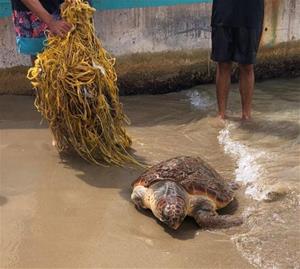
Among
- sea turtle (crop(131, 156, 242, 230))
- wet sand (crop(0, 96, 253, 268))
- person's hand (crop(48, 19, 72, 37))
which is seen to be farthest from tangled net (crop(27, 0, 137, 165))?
sea turtle (crop(131, 156, 242, 230))

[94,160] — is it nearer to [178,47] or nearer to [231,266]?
[231,266]

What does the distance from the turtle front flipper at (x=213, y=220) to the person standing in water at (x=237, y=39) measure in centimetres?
222

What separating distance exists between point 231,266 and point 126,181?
1.35 m

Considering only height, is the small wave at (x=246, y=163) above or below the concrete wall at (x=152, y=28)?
below

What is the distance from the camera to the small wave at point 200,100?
6046 mm

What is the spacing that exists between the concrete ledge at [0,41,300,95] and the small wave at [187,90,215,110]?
0.83 feet

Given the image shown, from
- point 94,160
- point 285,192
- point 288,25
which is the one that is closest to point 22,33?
point 94,160

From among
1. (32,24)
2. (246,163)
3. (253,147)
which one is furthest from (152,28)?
(246,163)

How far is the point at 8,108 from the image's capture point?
5.71 metres

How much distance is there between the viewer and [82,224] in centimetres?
344

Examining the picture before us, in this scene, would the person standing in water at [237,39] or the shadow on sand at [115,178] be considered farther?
the person standing in water at [237,39]

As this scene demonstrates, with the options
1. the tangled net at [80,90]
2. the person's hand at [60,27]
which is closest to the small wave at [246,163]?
the tangled net at [80,90]

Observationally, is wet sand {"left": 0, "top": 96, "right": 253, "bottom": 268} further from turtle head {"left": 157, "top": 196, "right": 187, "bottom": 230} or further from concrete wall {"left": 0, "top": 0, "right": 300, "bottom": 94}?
concrete wall {"left": 0, "top": 0, "right": 300, "bottom": 94}

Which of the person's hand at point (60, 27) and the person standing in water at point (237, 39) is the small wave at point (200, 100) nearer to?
the person standing in water at point (237, 39)
